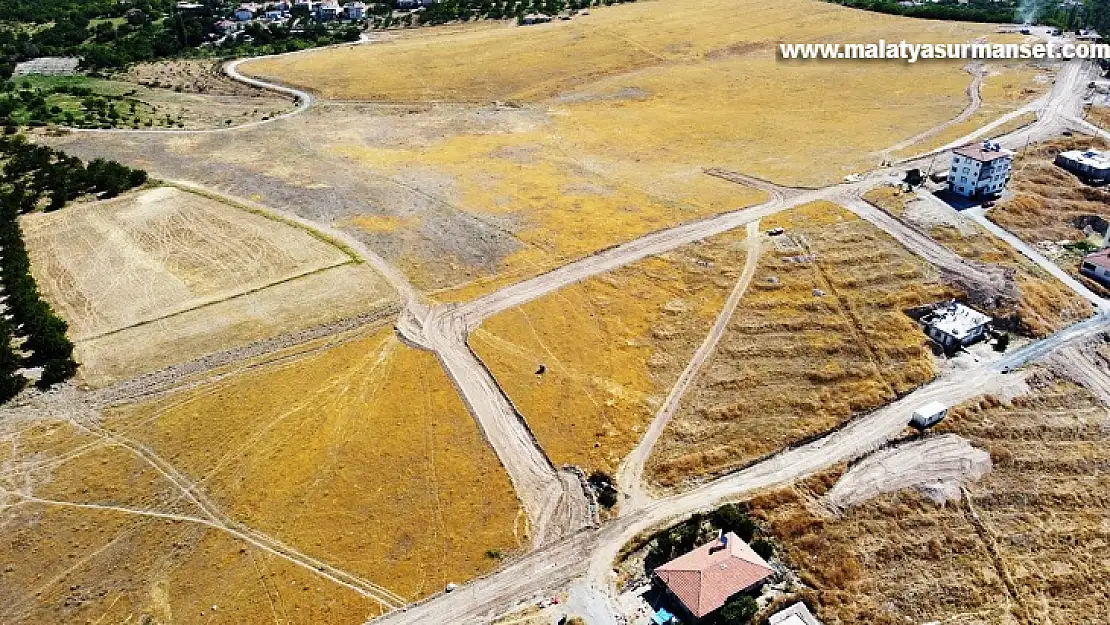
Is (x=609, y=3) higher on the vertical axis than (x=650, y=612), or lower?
higher

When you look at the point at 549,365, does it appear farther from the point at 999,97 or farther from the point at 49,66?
the point at 49,66

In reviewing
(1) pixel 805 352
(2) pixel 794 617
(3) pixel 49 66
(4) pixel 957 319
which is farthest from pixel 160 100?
(2) pixel 794 617

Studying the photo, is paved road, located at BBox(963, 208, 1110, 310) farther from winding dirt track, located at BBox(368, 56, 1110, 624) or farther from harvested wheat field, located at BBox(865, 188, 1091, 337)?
winding dirt track, located at BBox(368, 56, 1110, 624)

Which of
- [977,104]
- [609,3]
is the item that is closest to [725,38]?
[609,3]

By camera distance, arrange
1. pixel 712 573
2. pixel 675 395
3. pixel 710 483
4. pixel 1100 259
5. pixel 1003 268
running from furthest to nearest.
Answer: pixel 1100 259 < pixel 1003 268 < pixel 675 395 < pixel 710 483 < pixel 712 573

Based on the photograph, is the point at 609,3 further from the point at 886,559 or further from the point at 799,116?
the point at 886,559

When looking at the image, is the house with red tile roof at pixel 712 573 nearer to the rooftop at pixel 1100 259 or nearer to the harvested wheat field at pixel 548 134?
the harvested wheat field at pixel 548 134

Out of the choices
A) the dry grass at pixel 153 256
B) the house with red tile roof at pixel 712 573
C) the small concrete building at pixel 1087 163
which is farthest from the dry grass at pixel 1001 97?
the dry grass at pixel 153 256
